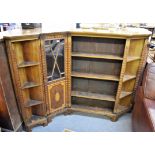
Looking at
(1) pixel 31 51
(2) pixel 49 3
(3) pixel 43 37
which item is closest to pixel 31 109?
(1) pixel 31 51

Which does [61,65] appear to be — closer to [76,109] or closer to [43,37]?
[43,37]

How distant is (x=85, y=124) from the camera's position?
2.12 m

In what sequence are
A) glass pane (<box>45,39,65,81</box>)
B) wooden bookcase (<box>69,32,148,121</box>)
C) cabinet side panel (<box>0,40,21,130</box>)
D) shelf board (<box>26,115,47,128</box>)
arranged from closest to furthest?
cabinet side panel (<box>0,40,21,130</box>)
glass pane (<box>45,39,65,81</box>)
wooden bookcase (<box>69,32,148,121</box>)
shelf board (<box>26,115,47,128</box>)

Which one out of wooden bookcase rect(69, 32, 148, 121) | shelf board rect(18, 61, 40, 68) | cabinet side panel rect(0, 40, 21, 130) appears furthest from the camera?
wooden bookcase rect(69, 32, 148, 121)

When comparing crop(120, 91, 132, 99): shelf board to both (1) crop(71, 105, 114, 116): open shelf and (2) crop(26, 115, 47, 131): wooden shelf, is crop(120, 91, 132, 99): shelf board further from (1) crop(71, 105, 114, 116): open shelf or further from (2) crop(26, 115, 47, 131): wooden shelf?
(2) crop(26, 115, 47, 131): wooden shelf

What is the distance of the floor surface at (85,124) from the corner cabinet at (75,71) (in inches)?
3.9

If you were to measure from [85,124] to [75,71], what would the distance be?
31.4 inches

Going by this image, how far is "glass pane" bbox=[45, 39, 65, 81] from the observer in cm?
170

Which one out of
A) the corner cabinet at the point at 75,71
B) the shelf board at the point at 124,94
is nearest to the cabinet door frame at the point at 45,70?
the corner cabinet at the point at 75,71

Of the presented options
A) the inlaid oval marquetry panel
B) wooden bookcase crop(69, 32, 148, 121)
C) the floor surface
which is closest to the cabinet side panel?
the floor surface

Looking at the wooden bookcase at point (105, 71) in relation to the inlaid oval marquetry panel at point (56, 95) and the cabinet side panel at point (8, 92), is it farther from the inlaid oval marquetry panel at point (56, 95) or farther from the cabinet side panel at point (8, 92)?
the cabinet side panel at point (8, 92)

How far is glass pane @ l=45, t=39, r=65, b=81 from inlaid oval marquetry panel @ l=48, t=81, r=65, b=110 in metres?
0.13

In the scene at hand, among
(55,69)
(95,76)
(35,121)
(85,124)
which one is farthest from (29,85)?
(85,124)

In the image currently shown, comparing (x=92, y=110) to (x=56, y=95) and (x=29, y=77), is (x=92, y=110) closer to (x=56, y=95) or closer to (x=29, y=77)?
(x=56, y=95)
